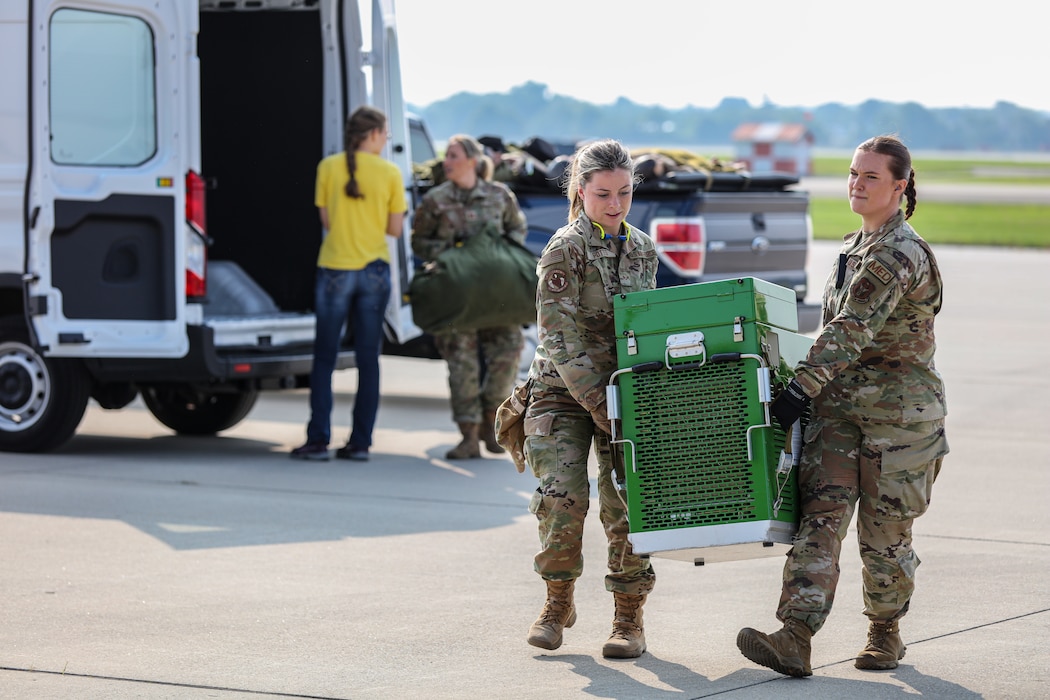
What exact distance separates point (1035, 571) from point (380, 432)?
5.19 m

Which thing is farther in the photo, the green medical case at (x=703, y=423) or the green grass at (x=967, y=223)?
the green grass at (x=967, y=223)

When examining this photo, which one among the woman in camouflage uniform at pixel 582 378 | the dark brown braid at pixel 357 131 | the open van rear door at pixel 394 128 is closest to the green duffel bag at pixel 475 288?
the open van rear door at pixel 394 128

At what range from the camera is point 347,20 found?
9.73 m

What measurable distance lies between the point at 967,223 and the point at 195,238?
1710 inches

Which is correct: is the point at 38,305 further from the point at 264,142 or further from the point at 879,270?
the point at 879,270

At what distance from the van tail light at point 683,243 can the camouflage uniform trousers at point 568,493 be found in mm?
5610

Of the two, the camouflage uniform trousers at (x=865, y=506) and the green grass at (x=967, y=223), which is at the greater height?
the camouflage uniform trousers at (x=865, y=506)

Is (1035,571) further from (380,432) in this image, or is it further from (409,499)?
(380,432)

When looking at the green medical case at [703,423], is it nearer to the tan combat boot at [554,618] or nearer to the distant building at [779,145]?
the tan combat boot at [554,618]

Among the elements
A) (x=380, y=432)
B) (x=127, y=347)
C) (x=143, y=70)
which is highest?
(x=143, y=70)

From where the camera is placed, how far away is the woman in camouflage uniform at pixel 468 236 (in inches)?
371

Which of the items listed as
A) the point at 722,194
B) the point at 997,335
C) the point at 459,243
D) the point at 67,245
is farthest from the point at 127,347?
the point at 997,335

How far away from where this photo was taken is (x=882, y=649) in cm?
501

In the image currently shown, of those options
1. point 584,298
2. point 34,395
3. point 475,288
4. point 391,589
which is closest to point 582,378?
point 584,298
